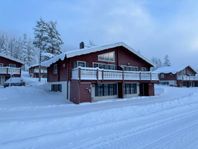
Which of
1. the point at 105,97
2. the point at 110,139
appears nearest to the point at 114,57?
the point at 105,97

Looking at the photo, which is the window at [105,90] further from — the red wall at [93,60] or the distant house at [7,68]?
the distant house at [7,68]

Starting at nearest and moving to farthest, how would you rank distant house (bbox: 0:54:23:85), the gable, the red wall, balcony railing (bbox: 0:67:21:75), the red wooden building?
the red wooden building
the red wall
balcony railing (bbox: 0:67:21:75)
distant house (bbox: 0:54:23:85)
the gable

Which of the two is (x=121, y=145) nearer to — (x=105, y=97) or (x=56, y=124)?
(x=56, y=124)

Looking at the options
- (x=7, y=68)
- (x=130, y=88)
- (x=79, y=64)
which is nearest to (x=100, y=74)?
(x=79, y=64)

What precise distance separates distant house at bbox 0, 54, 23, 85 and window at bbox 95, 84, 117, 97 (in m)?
16.9

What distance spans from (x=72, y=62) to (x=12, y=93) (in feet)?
25.2

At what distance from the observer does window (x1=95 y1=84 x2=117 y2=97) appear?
24.4m

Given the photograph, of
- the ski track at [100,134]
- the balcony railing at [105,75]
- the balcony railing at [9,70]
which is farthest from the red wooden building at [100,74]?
the ski track at [100,134]

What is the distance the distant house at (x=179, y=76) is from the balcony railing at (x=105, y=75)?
25835 millimetres

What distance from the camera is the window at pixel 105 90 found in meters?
24.4

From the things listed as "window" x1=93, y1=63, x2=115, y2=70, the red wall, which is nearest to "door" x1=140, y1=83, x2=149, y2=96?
the red wall

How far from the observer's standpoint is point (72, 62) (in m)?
23.6

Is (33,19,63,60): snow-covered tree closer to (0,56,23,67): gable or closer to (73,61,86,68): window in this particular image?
(0,56,23,67): gable

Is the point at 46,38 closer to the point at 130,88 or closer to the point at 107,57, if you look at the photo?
the point at 107,57
